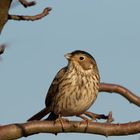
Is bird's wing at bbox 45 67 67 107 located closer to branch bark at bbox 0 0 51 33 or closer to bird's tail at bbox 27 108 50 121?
bird's tail at bbox 27 108 50 121

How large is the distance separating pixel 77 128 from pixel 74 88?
234 cm

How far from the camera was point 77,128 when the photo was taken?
5.56m

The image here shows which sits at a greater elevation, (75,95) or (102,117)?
(75,95)

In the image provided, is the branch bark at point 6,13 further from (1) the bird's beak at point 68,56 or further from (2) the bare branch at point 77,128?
(1) the bird's beak at point 68,56

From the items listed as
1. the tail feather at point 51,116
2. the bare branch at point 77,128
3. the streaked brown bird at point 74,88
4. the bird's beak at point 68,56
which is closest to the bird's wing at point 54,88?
the streaked brown bird at point 74,88

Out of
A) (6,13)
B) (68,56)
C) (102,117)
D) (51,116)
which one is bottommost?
(51,116)

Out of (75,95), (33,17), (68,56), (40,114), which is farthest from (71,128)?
(68,56)

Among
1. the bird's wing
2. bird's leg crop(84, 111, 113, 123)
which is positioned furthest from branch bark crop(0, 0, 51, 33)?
the bird's wing

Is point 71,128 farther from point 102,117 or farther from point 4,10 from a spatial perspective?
point 4,10

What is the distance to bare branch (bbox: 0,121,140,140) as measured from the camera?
5103mm

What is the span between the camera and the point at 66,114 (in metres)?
7.70

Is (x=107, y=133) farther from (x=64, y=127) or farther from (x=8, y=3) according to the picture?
(x=8, y=3)

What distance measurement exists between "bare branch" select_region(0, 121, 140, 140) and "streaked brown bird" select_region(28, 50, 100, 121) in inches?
65.6

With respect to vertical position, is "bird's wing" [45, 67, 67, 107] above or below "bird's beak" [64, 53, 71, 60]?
below
